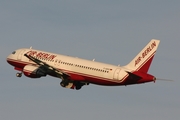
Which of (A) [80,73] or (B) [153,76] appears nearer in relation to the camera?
(B) [153,76]

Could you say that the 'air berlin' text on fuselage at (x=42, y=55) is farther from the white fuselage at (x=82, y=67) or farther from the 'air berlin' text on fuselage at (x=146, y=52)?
the 'air berlin' text on fuselage at (x=146, y=52)

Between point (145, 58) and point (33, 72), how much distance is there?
19.5 m

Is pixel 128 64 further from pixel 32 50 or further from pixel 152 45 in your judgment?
pixel 32 50

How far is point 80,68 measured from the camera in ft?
339

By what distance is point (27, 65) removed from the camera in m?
108

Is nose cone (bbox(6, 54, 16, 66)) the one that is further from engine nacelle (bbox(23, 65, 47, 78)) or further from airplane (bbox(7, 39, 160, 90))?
engine nacelle (bbox(23, 65, 47, 78))

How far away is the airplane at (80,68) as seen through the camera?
98688 millimetres

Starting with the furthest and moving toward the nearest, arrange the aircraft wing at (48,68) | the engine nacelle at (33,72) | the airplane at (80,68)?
the engine nacelle at (33,72), the aircraft wing at (48,68), the airplane at (80,68)

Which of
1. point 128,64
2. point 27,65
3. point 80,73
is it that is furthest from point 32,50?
point 128,64

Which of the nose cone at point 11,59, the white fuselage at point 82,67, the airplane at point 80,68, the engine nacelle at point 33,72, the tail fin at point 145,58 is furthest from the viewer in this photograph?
the nose cone at point 11,59

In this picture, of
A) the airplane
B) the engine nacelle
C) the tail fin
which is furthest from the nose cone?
the tail fin

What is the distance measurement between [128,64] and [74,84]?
11.2 metres

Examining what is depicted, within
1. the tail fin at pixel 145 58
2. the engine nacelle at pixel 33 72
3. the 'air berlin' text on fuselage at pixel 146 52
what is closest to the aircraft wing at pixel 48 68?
the engine nacelle at pixel 33 72

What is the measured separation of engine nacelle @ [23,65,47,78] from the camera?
10550 cm
